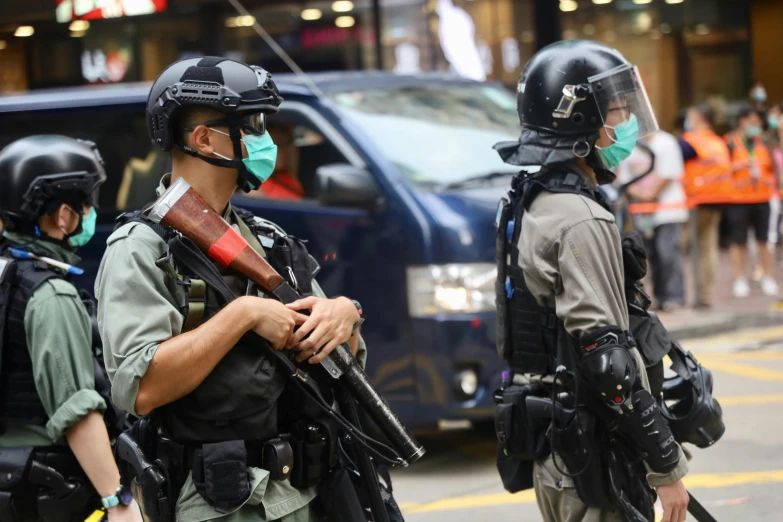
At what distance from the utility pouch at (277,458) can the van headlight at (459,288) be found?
337 centimetres

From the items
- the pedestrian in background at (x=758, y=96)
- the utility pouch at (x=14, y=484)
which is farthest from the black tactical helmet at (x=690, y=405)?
the pedestrian in background at (x=758, y=96)

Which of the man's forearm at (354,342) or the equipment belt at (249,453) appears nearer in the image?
the equipment belt at (249,453)

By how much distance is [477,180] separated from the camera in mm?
6363

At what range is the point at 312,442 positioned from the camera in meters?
2.71

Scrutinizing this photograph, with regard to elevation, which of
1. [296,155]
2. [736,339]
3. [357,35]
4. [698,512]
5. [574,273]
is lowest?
[736,339]

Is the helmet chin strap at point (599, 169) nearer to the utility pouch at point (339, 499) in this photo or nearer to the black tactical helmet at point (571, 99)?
Answer: the black tactical helmet at point (571, 99)

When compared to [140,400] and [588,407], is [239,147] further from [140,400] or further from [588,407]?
[588,407]

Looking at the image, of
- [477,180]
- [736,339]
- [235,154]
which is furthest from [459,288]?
[736,339]

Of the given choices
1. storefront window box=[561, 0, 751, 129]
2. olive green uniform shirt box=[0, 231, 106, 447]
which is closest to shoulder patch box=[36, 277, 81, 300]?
olive green uniform shirt box=[0, 231, 106, 447]

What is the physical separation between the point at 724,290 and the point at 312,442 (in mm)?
11078

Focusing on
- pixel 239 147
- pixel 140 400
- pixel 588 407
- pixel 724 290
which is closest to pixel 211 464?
pixel 140 400

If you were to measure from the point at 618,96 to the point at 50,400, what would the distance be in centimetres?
184

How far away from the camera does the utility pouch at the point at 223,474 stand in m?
2.59

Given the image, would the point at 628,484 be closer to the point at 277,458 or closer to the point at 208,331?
the point at 277,458
